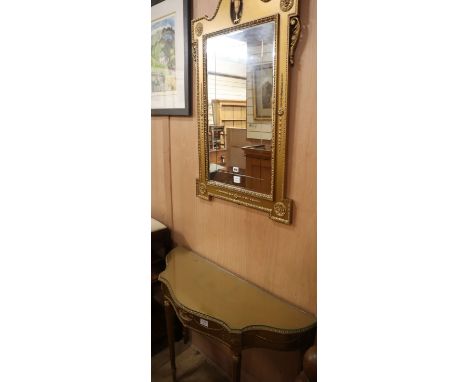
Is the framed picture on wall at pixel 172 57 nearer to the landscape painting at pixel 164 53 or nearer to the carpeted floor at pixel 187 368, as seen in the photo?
the landscape painting at pixel 164 53

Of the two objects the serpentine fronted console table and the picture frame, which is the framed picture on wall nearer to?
A: the picture frame

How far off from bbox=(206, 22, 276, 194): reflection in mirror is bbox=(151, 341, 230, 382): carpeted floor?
1210 mm

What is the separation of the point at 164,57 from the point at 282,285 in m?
1.49

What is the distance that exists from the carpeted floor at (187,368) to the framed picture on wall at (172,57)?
1.57 metres

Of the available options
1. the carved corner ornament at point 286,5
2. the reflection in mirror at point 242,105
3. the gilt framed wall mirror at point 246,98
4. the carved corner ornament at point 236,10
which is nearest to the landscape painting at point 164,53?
the gilt framed wall mirror at point 246,98

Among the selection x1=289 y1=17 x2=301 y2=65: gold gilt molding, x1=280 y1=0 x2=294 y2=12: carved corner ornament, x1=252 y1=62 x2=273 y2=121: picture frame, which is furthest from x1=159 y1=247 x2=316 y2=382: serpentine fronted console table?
x1=280 y1=0 x2=294 y2=12: carved corner ornament

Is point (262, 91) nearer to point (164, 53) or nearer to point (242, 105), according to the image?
point (242, 105)

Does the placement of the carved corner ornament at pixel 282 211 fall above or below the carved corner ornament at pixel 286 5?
below

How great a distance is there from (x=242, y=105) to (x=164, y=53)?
2.52 ft

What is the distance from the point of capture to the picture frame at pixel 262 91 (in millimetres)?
1344

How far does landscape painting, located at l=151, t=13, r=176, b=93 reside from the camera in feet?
6.01
